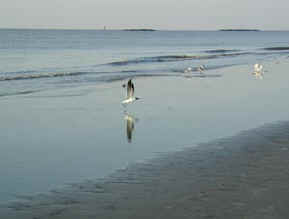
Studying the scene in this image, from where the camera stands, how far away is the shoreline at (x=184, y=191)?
7012 mm

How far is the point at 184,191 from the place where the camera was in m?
7.92

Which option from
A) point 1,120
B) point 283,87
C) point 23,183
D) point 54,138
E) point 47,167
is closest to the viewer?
point 23,183

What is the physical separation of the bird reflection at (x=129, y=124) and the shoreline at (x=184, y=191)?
77.6 inches

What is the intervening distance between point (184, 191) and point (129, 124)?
19.6 ft

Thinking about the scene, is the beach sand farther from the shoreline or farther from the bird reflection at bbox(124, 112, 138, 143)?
the bird reflection at bbox(124, 112, 138, 143)

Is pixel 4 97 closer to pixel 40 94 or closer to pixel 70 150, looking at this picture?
pixel 40 94

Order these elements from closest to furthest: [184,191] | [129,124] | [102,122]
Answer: [184,191], [129,124], [102,122]

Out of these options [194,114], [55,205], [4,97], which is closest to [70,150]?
[55,205]

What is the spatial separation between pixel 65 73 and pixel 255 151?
2267 cm

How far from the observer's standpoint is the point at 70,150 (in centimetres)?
1069

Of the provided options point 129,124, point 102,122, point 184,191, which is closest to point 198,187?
point 184,191

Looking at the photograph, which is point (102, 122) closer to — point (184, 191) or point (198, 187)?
point (198, 187)

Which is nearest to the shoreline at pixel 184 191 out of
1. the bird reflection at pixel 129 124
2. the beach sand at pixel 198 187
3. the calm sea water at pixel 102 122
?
the beach sand at pixel 198 187

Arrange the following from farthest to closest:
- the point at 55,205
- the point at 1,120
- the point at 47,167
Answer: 1. the point at 1,120
2. the point at 47,167
3. the point at 55,205
